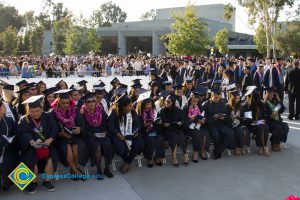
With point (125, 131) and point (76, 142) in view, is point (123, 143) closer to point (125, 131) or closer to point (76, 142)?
point (125, 131)

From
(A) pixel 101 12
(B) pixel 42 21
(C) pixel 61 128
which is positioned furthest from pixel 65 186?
(A) pixel 101 12

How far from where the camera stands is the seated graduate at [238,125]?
23.4 ft

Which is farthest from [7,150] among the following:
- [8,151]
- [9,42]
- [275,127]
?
[9,42]

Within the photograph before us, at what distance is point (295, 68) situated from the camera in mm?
10781

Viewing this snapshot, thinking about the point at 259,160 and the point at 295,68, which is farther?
the point at 295,68

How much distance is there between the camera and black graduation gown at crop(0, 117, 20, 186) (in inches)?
202

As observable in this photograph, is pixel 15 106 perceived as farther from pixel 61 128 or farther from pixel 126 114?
pixel 126 114

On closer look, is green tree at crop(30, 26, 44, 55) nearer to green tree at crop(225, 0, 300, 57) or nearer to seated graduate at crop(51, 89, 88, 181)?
green tree at crop(225, 0, 300, 57)

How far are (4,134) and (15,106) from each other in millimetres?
1626

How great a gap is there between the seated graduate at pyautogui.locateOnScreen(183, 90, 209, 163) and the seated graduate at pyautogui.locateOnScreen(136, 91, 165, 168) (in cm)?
65

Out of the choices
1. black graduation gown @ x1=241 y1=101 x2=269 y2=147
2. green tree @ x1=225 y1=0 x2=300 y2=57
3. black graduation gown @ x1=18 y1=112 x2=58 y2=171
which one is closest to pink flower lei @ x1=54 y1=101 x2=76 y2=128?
black graduation gown @ x1=18 y1=112 x2=58 y2=171

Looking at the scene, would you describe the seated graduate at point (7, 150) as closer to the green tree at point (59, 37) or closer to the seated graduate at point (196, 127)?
the seated graduate at point (196, 127)
